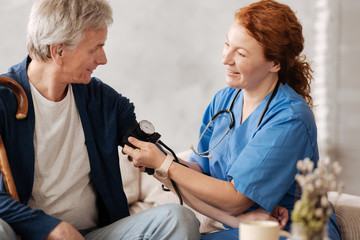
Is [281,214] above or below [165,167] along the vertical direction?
below

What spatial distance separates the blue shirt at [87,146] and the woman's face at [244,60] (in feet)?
1.43

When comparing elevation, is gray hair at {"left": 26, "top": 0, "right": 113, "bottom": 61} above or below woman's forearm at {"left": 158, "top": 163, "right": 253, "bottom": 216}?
above

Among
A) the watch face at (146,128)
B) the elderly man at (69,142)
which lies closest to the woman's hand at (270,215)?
the elderly man at (69,142)

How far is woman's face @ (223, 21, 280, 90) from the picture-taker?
186cm

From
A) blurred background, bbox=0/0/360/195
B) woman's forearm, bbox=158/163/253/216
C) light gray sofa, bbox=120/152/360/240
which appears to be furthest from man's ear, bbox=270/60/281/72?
blurred background, bbox=0/0/360/195

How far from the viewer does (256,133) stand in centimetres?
184

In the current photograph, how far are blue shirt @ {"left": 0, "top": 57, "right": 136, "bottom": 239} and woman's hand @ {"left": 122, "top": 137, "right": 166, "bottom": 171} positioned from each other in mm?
123

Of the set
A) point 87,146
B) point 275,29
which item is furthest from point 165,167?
point 275,29

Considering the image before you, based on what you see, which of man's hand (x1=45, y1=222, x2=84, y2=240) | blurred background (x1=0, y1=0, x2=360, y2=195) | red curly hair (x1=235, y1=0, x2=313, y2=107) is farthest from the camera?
blurred background (x1=0, y1=0, x2=360, y2=195)

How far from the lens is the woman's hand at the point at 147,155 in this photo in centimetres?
174

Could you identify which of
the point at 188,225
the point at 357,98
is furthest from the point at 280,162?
the point at 357,98

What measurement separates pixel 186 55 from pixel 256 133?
1.56 meters

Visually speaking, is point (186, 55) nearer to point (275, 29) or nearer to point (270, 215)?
point (275, 29)

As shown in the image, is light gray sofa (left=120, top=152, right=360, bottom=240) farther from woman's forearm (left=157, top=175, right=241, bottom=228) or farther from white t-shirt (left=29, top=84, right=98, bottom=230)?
white t-shirt (left=29, top=84, right=98, bottom=230)
